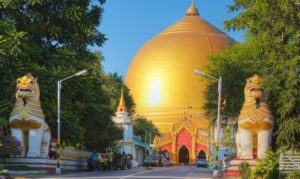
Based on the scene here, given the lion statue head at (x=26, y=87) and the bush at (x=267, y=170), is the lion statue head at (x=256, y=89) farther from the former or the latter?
the lion statue head at (x=26, y=87)

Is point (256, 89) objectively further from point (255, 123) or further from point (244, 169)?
point (244, 169)

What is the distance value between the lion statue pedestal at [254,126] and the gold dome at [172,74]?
63.5m

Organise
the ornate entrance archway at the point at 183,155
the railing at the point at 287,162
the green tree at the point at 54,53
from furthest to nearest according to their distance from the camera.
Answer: the ornate entrance archway at the point at 183,155 → the green tree at the point at 54,53 → the railing at the point at 287,162

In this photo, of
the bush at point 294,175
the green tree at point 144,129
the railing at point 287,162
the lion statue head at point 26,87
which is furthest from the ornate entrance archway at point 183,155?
the bush at point 294,175

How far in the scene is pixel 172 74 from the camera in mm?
96688

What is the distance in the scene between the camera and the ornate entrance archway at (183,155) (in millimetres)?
88250

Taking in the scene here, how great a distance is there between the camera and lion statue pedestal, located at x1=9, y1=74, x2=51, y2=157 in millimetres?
26422

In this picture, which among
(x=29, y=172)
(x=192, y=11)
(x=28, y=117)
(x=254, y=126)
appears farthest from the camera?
(x=192, y=11)

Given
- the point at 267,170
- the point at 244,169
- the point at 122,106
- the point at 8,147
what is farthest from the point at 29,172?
the point at 122,106

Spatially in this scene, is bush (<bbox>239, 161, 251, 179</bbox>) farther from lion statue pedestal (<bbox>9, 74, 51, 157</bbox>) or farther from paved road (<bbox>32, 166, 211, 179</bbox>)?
lion statue pedestal (<bbox>9, 74, 51, 157</bbox>)

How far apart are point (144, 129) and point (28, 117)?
55.7 metres

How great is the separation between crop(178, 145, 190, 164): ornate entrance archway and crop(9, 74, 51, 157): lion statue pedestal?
6213 cm

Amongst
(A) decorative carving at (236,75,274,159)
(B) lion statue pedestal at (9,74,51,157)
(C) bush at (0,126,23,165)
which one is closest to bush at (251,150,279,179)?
(A) decorative carving at (236,75,274,159)

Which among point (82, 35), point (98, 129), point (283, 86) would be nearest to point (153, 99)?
point (98, 129)
